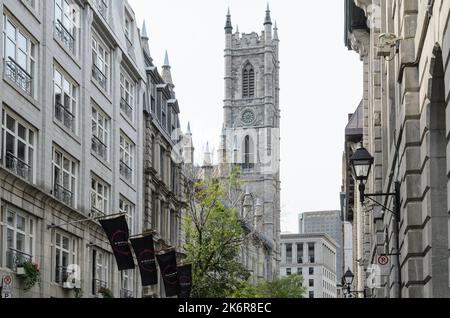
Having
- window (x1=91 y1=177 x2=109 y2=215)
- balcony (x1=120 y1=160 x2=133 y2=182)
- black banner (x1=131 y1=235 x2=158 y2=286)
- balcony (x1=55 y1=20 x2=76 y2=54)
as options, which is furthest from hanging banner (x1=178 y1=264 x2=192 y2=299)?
balcony (x1=55 y1=20 x2=76 y2=54)

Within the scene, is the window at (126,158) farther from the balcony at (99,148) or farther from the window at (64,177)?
the window at (64,177)

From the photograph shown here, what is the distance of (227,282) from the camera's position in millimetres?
50844

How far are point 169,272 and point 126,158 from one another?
378 inches

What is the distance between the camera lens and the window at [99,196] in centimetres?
4131

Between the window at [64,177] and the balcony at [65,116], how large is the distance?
1.25m

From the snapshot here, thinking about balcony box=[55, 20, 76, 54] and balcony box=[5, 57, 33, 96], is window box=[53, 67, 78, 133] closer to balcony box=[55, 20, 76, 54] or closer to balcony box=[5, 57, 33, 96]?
balcony box=[55, 20, 76, 54]

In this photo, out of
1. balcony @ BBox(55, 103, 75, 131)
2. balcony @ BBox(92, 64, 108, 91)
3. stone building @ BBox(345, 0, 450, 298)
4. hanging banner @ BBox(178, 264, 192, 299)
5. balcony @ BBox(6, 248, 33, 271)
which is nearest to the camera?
stone building @ BBox(345, 0, 450, 298)

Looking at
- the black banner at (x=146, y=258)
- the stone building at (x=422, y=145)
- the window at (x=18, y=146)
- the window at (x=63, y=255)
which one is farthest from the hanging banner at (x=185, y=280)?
the stone building at (x=422, y=145)

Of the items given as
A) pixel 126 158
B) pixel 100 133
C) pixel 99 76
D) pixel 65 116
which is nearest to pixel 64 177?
pixel 65 116

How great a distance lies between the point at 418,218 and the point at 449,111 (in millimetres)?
4743

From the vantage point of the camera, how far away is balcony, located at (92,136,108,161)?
4172cm

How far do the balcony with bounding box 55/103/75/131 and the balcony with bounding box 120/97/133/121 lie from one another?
31.1 feet

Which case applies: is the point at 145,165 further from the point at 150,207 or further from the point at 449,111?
the point at 449,111
